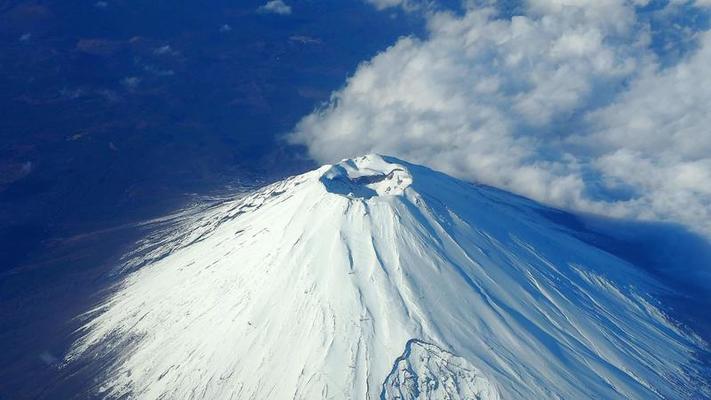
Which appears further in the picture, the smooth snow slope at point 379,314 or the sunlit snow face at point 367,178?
the sunlit snow face at point 367,178

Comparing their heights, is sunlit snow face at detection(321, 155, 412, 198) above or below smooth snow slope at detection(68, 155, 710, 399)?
above

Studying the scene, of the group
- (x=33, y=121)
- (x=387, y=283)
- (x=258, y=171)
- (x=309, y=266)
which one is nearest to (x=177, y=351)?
(x=309, y=266)

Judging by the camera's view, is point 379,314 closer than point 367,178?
Yes

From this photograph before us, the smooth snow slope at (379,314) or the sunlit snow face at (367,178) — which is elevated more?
the sunlit snow face at (367,178)

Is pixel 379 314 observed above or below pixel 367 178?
below

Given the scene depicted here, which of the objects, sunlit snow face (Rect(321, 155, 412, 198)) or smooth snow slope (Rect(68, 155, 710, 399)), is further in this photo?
sunlit snow face (Rect(321, 155, 412, 198))

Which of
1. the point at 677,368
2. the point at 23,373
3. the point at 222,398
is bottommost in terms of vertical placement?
the point at 23,373

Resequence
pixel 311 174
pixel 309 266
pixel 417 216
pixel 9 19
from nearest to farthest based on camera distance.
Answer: pixel 309 266 → pixel 417 216 → pixel 311 174 → pixel 9 19

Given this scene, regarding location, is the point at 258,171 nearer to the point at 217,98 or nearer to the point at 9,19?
the point at 217,98
